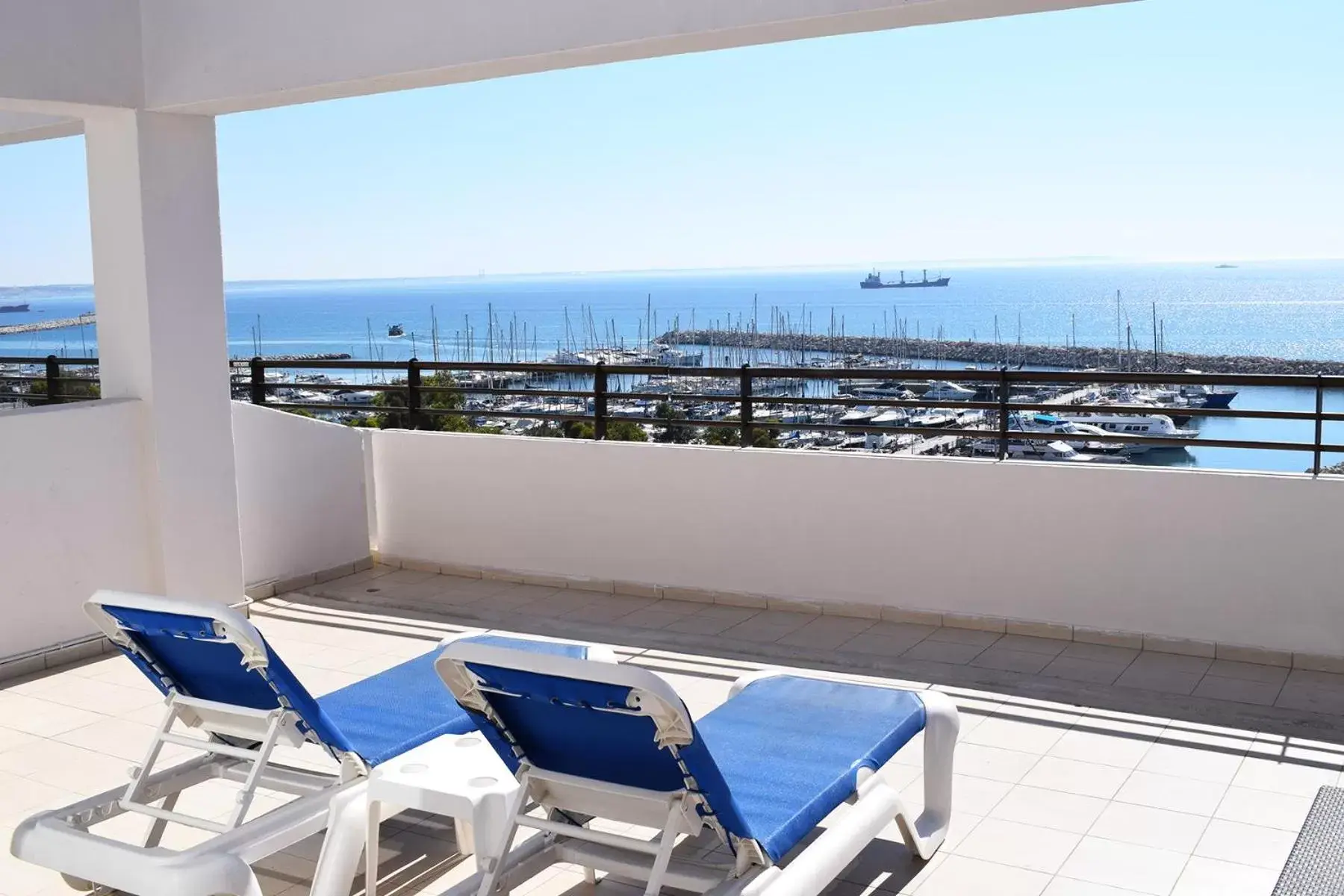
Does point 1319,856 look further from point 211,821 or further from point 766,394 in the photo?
point 766,394

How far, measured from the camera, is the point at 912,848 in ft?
11.2

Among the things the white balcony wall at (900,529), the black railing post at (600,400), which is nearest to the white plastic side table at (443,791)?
the white balcony wall at (900,529)

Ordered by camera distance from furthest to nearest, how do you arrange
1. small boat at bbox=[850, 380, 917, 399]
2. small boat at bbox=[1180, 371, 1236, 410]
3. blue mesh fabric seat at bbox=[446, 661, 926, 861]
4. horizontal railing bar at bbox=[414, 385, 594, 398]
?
small boat at bbox=[850, 380, 917, 399] < horizontal railing bar at bbox=[414, 385, 594, 398] < small boat at bbox=[1180, 371, 1236, 410] < blue mesh fabric seat at bbox=[446, 661, 926, 861]

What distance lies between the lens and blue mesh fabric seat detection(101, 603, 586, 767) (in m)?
2.96

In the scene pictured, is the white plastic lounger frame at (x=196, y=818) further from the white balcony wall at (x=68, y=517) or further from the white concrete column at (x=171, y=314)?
the white concrete column at (x=171, y=314)

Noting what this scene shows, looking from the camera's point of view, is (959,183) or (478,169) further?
(478,169)

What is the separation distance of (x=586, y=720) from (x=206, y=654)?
3.66ft

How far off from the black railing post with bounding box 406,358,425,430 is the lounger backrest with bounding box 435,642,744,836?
197 inches

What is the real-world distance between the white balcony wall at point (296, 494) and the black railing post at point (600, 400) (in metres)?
1.52

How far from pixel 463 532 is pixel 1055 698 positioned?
373cm

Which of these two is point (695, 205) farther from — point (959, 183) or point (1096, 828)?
point (1096, 828)

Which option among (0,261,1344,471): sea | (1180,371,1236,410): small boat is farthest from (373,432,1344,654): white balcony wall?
(0,261,1344,471): sea

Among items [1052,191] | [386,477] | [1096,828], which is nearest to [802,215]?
[1052,191]

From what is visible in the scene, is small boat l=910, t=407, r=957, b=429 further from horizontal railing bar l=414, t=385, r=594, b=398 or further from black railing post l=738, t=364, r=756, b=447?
horizontal railing bar l=414, t=385, r=594, b=398
